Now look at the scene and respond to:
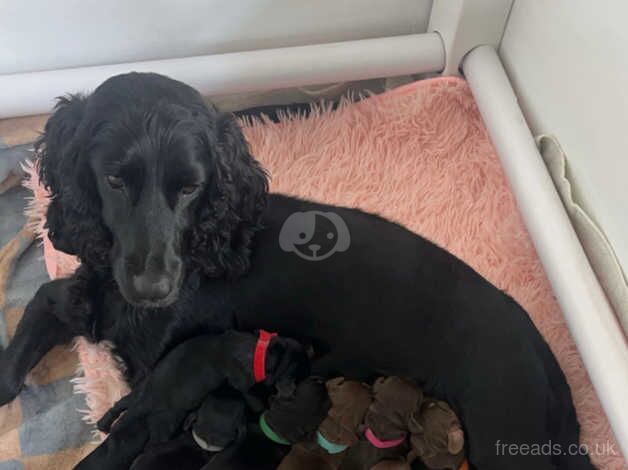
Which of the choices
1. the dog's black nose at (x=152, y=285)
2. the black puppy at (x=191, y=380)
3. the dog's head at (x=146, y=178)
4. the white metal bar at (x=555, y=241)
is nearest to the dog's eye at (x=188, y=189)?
the dog's head at (x=146, y=178)

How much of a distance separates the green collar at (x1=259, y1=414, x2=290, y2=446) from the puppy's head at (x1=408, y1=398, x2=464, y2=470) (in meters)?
0.23

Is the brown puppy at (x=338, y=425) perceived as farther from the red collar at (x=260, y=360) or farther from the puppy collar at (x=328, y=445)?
the red collar at (x=260, y=360)

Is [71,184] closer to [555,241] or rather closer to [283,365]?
[283,365]

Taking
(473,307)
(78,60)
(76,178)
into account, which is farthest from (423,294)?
(78,60)

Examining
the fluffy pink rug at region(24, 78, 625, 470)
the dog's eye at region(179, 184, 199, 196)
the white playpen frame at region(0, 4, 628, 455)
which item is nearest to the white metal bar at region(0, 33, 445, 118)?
the white playpen frame at region(0, 4, 628, 455)

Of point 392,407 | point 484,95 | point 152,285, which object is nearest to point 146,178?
point 152,285

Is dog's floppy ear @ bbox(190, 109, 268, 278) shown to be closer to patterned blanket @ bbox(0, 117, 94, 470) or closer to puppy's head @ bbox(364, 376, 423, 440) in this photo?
puppy's head @ bbox(364, 376, 423, 440)

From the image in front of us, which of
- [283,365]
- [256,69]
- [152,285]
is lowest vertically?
[283,365]

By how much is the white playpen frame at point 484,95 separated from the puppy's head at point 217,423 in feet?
2.09

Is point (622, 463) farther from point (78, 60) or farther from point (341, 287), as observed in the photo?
point (78, 60)

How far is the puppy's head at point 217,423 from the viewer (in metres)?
1.41

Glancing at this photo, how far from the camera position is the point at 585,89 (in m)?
1.58

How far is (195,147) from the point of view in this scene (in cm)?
126

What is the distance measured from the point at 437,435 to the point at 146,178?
66 centimetres
